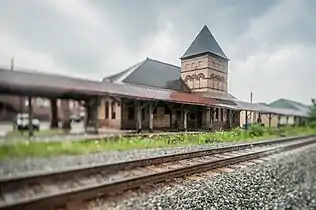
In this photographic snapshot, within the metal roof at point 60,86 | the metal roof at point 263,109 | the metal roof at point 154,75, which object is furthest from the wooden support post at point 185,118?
the metal roof at point 263,109

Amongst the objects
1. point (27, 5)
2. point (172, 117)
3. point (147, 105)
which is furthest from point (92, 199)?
point (27, 5)

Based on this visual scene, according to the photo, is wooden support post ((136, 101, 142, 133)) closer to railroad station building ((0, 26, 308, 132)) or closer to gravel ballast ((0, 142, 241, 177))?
railroad station building ((0, 26, 308, 132))

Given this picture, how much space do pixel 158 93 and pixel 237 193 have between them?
1.25m

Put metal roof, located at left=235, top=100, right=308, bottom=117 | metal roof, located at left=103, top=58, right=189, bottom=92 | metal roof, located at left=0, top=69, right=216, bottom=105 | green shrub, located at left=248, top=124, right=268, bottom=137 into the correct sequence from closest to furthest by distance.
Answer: metal roof, located at left=0, top=69, right=216, bottom=105
metal roof, located at left=103, top=58, right=189, bottom=92
metal roof, located at left=235, top=100, right=308, bottom=117
green shrub, located at left=248, top=124, right=268, bottom=137

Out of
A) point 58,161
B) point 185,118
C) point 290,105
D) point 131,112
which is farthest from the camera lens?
point 290,105

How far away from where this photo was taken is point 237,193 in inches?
91.0

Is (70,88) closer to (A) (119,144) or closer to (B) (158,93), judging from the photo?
(A) (119,144)

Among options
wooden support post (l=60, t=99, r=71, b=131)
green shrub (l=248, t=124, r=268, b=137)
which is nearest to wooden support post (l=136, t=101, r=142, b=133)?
wooden support post (l=60, t=99, r=71, b=131)

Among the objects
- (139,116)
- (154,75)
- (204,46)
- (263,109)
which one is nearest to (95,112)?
(139,116)

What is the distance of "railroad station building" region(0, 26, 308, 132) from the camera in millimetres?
1104

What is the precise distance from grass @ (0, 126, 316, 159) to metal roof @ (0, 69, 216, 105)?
0.71 ft

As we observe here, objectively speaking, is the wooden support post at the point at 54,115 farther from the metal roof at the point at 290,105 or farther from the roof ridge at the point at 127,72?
the metal roof at the point at 290,105

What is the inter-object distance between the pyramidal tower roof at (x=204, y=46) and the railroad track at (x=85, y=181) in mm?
859

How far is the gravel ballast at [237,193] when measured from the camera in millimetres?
1848
